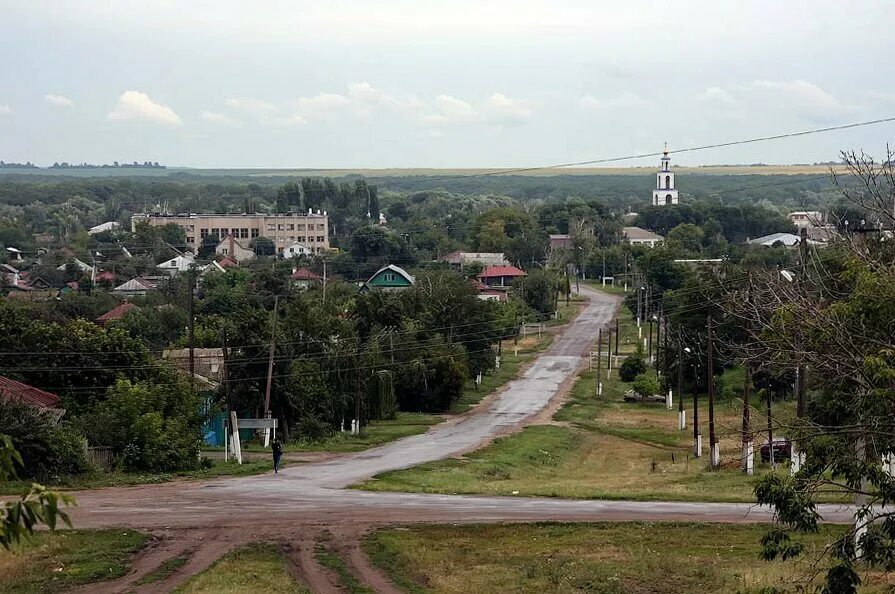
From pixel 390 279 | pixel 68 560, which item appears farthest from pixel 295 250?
pixel 68 560

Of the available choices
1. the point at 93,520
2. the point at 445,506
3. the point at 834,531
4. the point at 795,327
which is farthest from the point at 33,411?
the point at 795,327

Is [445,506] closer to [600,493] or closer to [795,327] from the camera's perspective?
[600,493]

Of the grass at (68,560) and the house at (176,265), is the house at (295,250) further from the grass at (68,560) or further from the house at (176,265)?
the grass at (68,560)

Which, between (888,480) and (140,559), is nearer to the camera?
(888,480)

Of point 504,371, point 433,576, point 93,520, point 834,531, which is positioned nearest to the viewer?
point 433,576

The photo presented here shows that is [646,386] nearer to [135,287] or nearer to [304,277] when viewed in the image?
[304,277]

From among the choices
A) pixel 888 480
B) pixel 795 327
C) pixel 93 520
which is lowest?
pixel 93 520

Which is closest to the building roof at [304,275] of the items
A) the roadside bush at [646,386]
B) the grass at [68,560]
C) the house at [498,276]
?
the house at [498,276]
